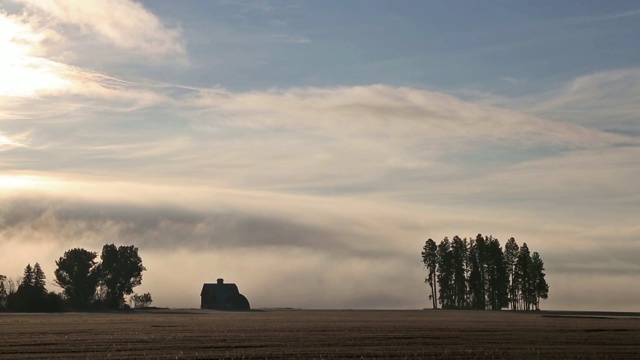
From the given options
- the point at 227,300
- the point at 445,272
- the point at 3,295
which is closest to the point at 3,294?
the point at 3,295

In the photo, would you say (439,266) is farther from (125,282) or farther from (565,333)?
(565,333)

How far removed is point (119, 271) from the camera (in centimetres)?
18850

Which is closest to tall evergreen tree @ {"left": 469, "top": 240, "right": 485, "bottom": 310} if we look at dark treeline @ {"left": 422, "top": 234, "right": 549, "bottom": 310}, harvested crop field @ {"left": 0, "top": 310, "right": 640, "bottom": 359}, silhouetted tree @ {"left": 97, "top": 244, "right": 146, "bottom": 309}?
dark treeline @ {"left": 422, "top": 234, "right": 549, "bottom": 310}

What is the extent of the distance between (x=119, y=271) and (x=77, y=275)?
9.68 meters

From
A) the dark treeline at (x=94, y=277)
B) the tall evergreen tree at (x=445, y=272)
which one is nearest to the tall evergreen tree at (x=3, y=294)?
the dark treeline at (x=94, y=277)

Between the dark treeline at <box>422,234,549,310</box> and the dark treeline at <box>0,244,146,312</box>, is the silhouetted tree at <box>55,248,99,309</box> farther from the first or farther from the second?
the dark treeline at <box>422,234,549,310</box>

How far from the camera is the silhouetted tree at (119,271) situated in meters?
186

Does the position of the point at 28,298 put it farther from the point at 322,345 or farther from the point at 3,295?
the point at 322,345

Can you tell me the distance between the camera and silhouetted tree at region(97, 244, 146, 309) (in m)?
186

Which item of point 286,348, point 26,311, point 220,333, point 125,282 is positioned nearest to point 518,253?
point 125,282

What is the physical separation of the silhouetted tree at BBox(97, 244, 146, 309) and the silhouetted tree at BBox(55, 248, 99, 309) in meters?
2.53

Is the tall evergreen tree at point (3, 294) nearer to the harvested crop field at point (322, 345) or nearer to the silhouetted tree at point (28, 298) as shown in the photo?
the silhouetted tree at point (28, 298)

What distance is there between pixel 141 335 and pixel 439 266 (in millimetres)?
131514

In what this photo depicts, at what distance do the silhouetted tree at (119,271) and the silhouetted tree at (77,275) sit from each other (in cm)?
253
